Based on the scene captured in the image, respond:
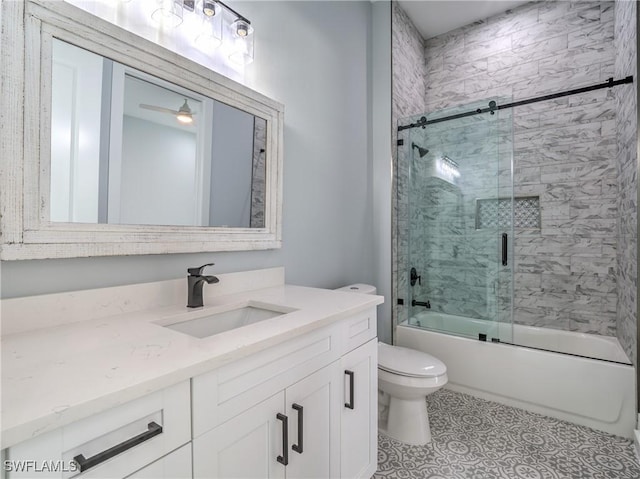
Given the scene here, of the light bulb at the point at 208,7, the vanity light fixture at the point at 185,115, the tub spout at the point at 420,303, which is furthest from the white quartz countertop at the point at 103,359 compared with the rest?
the tub spout at the point at 420,303

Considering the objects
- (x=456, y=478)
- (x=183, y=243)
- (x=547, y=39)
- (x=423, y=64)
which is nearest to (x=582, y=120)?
(x=547, y=39)

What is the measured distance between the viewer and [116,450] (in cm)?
56

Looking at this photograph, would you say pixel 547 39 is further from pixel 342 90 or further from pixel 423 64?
pixel 342 90

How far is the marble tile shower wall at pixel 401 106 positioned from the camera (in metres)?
2.61

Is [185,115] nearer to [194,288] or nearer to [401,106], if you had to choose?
[194,288]

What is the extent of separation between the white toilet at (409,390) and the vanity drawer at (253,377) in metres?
0.80

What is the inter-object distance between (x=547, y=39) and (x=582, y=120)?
2.60ft

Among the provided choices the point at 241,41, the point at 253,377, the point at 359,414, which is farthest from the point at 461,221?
the point at 253,377

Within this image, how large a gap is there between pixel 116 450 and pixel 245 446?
0.34 metres

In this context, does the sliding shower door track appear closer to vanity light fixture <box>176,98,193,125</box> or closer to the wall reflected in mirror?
the wall reflected in mirror

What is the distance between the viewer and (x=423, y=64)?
10.8ft

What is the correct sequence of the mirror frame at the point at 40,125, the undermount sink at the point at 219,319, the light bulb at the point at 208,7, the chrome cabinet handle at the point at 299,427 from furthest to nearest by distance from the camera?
1. the light bulb at the point at 208,7
2. the undermount sink at the point at 219,319
3. the chrome cabinet handle at the point at 299,427
4. the mirror frame at the point at 40,125

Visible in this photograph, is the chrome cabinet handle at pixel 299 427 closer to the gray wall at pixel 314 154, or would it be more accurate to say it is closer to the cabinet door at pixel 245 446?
the cabinet door at pixel 245 446

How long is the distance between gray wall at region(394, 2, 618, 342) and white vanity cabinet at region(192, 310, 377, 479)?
64.5 inches
